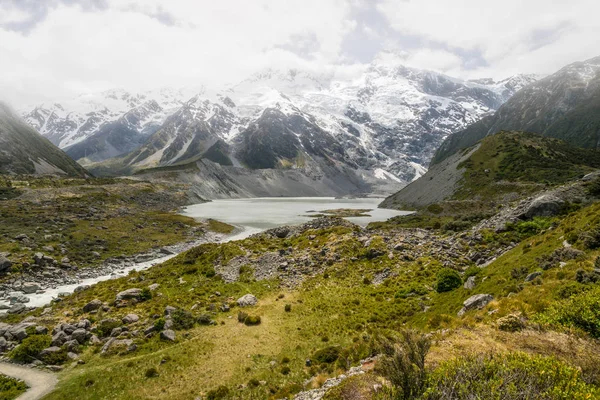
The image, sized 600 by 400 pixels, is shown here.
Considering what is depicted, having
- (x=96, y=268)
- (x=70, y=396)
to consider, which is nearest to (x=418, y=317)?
(x=70, y=396)

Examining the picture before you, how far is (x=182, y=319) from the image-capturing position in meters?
32.3

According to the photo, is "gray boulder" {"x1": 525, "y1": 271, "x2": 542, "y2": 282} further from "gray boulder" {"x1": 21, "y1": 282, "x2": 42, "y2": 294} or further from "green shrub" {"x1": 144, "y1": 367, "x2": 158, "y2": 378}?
"gray boulder" {"x1": 21, "y1": 282, "x2": 42, "y2": 294}

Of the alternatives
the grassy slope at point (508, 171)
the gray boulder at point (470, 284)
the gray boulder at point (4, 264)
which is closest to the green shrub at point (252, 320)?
the gray boulder at point (470, 284)

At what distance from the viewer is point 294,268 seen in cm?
4622

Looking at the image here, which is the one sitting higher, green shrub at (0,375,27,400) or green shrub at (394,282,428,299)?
green shrub at (394,282,428,299)

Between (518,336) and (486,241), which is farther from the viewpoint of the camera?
(486,241)

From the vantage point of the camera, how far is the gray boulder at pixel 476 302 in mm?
22148

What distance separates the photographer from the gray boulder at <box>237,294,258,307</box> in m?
36.4

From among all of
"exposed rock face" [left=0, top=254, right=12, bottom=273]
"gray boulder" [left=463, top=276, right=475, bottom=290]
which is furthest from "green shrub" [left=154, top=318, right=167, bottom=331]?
"exposed rock face" [left=0, top=254, right=12, bottom=273]

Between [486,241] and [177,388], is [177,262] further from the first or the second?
[486,241]

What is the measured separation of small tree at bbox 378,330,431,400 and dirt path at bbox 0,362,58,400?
25.1 metres

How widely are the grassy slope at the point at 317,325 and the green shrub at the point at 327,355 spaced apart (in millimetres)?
1023

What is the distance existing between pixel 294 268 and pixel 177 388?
25552 millimetres

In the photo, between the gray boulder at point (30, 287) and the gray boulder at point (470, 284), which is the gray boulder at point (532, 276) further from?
the gray boulder at point (30, 287)
